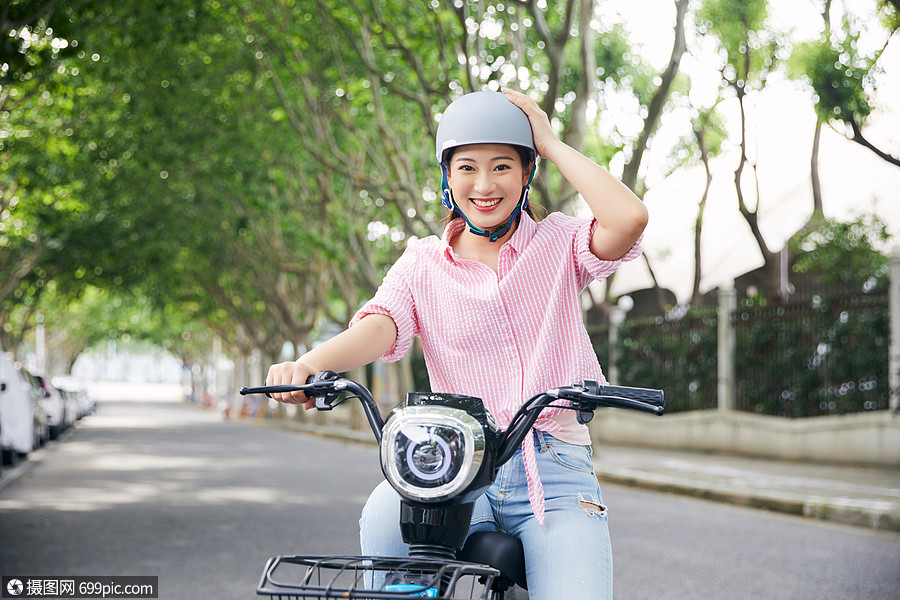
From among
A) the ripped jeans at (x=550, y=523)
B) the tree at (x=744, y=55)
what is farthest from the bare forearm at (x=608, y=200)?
the tree at (x=744, y=55)

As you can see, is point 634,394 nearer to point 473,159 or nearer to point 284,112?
point 473,159

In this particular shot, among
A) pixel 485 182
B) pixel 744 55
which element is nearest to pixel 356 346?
pixel 485 182

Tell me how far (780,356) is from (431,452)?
14215 millimetres

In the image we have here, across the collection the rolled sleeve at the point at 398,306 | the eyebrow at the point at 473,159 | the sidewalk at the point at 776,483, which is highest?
the eyebrow at the point at 473,159

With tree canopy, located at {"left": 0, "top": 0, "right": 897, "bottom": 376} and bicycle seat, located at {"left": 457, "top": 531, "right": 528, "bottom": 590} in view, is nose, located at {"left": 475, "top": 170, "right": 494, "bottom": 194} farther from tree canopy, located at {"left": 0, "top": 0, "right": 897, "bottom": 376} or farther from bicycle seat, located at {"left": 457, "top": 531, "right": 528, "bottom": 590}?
tree canopy, located at {"left": 0, "top": 0, "right": 897, "bottom": 376}

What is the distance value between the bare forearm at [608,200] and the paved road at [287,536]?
4.14 m

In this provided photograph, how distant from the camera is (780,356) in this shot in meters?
15.3

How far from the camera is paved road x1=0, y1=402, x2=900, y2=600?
21.2 feet

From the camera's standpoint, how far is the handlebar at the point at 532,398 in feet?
6.71

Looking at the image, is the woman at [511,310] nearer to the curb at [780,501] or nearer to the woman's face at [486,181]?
the woman's face at [486,181]

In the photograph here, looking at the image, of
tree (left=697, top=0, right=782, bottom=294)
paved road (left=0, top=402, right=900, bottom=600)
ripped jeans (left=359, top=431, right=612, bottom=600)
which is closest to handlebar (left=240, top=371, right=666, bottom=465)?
ripped jeans (left=359, top=431, right=612, bottom=600)

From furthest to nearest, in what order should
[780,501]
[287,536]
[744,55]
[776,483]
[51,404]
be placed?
[51,404] → [744,55] → [776,483] → [780,501] → [287,536]

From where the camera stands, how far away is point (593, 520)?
7.47 ft

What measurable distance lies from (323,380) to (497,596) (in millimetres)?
593
